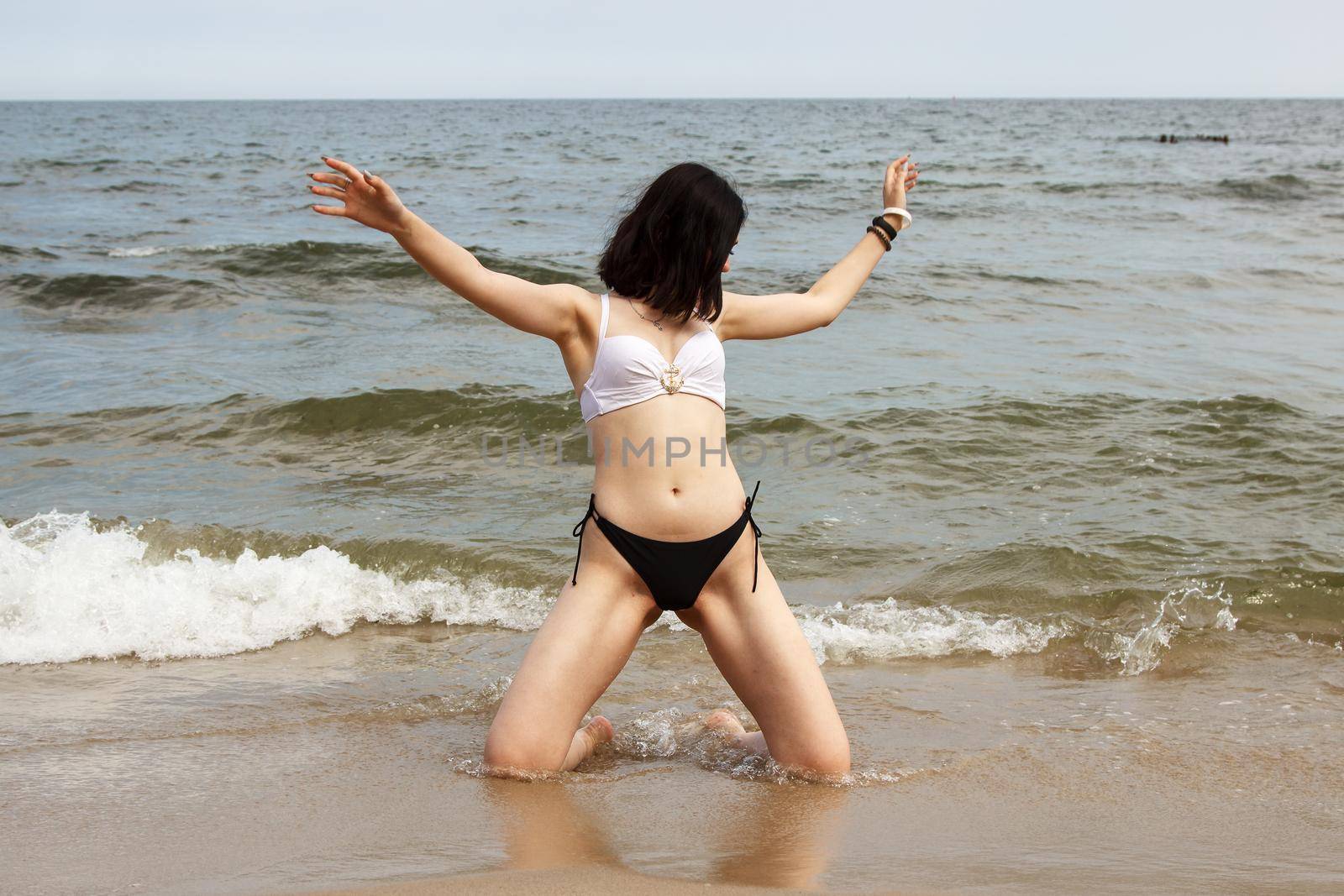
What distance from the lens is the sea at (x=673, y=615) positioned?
3344 mm

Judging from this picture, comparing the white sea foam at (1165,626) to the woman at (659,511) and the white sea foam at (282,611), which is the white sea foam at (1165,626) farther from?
the woman at (659,511)

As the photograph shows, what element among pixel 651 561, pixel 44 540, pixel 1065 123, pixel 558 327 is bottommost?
pixel 44 540

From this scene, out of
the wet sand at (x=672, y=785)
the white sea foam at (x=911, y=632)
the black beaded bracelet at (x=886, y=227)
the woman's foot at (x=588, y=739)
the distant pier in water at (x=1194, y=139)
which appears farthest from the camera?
the distant pier in water at (x=1194, y=139)

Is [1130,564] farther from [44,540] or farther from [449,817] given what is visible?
[44,540]

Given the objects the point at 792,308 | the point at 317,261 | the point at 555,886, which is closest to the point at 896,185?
the point at 792,308

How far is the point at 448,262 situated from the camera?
11.2 ft

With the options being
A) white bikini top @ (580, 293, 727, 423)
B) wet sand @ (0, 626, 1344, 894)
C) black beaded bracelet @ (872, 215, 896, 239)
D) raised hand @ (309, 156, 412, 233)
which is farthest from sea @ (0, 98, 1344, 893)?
raised hand @ (309, 156, 412, 233)

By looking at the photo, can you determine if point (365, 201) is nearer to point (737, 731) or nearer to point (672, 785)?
point (672, 785)

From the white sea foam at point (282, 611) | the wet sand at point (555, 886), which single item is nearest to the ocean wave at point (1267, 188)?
the white sea foam at point (282, 611)

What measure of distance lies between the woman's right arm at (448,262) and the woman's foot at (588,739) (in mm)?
1352

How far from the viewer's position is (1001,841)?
3.30m

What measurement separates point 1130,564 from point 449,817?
14.2ft

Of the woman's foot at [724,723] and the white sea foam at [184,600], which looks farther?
the white sea foam at [184,600]

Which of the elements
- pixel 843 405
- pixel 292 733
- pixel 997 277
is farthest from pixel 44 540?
pixel 997 277
